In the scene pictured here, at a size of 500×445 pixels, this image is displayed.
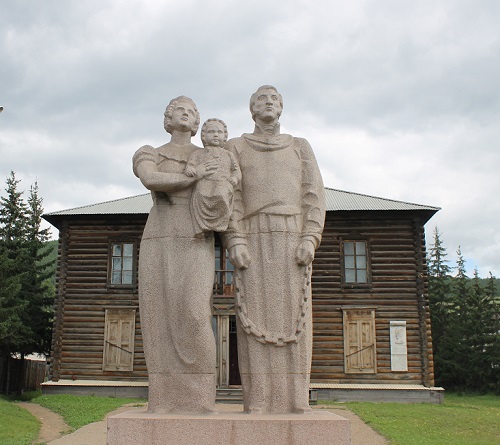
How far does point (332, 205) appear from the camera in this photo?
80.7 feet

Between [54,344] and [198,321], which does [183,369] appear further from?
[54,344]

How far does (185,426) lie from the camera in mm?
4961

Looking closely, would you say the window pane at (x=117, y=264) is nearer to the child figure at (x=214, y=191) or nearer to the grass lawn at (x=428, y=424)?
the grass lawn at (x=428, y=424)

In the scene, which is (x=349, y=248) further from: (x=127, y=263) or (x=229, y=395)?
(x=127, y=263)

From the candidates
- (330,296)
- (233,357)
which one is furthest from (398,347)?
(233,357)

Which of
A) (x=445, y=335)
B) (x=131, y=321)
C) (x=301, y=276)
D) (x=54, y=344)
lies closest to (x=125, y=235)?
(x=131, y=321)

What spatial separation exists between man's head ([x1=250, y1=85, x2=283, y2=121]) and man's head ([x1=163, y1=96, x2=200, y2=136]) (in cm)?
56

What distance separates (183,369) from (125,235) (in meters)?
19.9

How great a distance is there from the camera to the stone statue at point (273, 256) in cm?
545

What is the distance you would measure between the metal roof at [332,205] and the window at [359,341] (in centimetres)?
405

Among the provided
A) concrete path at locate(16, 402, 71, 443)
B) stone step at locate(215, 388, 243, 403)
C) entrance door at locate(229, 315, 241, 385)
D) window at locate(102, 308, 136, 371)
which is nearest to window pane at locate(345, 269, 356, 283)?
entrance door at locate(229, 315, 241, 385)

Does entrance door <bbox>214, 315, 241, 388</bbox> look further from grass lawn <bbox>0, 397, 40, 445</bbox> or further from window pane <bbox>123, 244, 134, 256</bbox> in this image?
grass lawn <bbox>0, 397, 40, 445</bbox>

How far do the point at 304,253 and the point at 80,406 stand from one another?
15.7 meters

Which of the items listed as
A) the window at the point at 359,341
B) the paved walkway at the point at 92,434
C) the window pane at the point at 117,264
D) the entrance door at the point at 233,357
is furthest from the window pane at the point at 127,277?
the window at the point at 359,341
